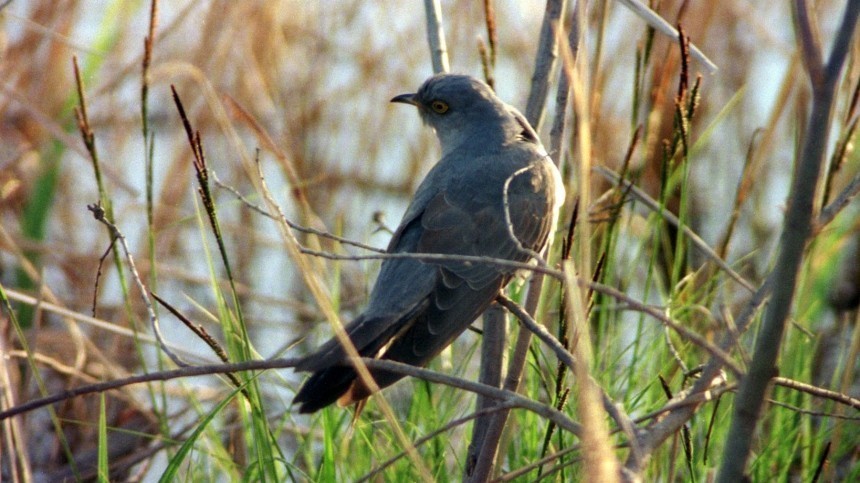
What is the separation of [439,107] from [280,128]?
8.68 feet

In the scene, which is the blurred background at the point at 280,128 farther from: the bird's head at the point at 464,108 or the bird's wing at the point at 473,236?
the bird's wing at the point at 473,236

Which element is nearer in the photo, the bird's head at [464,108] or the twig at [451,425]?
the twig at [451,425]

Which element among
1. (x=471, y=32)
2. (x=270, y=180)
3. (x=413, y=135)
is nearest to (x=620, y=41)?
(x=471, y=32)

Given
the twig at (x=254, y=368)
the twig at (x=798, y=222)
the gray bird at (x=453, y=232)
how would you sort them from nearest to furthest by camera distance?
the twig at (x=798, y=222)
the twig at (x=254, y=368)
the gray bird at (x=453, y=232)

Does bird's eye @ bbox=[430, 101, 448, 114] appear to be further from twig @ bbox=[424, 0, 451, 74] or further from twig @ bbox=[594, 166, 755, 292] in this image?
twig @ bbox=[594, 166, 755, 292]

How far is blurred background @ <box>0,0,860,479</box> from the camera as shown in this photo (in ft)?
16.3

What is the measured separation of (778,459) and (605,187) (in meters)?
2.63

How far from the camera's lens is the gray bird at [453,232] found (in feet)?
7.63

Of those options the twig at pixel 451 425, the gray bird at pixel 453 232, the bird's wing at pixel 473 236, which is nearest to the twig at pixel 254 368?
the twig at pixel 451 425

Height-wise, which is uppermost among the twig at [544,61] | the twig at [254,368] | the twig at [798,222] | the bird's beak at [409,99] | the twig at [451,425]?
the bird's beak at [409,99]

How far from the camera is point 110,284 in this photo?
5727 millimetres

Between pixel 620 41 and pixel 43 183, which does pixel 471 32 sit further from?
pixel 43 183

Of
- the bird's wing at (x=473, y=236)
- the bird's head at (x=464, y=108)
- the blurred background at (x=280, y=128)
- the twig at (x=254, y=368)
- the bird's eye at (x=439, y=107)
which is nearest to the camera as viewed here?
the twig at (x=254, y=368)

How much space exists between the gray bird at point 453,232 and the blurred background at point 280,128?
1.61 m
